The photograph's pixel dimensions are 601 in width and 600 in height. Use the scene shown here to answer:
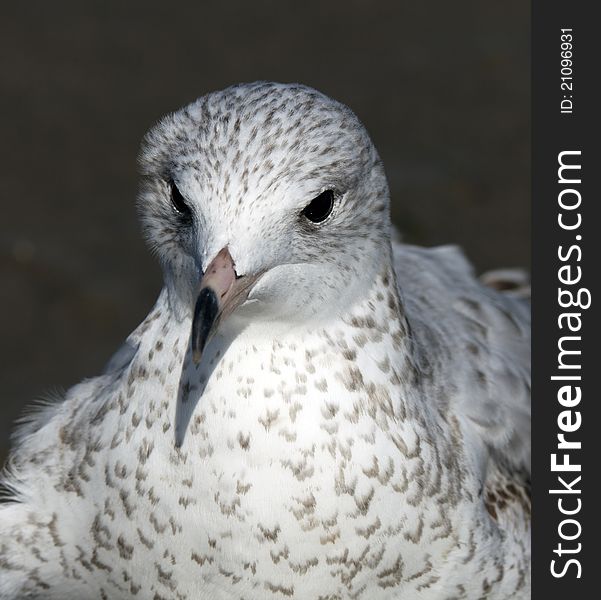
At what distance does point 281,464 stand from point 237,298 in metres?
0.57

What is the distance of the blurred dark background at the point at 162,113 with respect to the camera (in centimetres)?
662

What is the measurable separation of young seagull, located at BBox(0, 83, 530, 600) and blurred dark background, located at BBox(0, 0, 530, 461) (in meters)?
2.43

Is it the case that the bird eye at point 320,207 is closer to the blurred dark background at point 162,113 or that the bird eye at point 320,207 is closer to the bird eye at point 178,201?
the bird eye at point 178,201

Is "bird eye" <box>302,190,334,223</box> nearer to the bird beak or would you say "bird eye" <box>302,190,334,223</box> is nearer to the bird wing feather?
the bird beak

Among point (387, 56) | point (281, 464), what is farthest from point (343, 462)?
point (387, 56)

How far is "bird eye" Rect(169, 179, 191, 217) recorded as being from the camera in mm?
3455

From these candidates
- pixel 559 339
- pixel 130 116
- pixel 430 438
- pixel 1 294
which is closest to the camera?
pixel 430 438

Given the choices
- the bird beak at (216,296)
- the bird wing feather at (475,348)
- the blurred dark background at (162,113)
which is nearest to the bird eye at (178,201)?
the bird beak at (216,296)

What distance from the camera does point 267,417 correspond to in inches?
141

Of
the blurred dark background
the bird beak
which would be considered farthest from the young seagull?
the blurred dark background

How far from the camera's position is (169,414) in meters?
3.67

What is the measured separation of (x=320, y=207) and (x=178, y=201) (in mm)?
371

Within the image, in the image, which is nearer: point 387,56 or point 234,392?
point 234,392

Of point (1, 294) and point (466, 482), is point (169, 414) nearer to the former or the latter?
point (466, 482)
